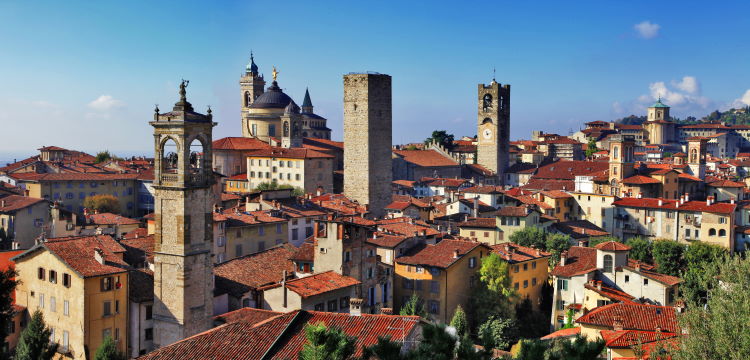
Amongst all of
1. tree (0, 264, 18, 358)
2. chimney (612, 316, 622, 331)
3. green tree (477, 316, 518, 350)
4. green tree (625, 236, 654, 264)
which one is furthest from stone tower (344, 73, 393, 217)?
tree (0, 264, 18, 358)

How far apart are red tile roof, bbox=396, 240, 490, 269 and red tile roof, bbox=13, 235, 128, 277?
43.1 feet

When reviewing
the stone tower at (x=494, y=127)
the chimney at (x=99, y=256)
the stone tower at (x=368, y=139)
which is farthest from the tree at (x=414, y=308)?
the stone tower at (x=494, y=127)

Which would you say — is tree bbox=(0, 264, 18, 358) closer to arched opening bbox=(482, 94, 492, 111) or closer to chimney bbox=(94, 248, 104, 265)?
chimney bbox=(94, 248, 104, 265)

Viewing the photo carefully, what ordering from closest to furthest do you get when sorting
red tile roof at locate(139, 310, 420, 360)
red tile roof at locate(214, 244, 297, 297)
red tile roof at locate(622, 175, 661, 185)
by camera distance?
red tile roof at locate(139, 310, 420, 360) → red tile roof at locate(214, 244, 297, 297) → red tile roof at locate(622, 175, 661, 185)

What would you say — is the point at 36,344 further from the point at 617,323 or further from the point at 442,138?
the point at 442,138

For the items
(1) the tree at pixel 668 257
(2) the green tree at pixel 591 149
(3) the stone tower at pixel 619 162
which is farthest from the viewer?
(2) the green tree at pixel 591 149

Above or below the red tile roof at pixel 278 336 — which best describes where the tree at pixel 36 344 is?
below

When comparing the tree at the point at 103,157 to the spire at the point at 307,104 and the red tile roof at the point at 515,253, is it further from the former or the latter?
the red tile roof at the point at 515,253

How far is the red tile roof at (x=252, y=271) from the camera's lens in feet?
98.3

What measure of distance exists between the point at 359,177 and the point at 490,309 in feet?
103

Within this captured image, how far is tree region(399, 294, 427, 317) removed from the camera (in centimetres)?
3156

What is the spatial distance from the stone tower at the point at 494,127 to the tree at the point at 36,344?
72887 mm

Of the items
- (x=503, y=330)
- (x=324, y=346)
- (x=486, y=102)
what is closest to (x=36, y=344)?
(x=324, y=346)

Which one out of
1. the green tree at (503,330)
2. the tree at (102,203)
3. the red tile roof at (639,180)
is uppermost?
the red tile roof at (639,180)
